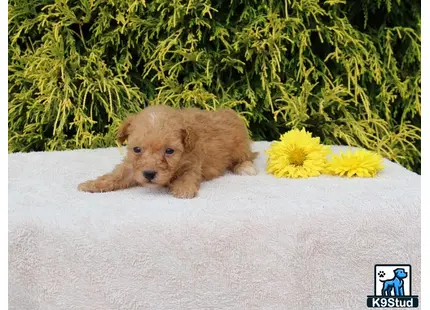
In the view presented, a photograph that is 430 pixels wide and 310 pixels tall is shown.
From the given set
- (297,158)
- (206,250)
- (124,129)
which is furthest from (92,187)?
(297,158)

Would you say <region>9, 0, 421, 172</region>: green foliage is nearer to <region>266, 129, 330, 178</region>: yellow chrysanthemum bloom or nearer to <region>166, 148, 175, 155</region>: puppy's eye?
<region>266, 129, 330, 178</region>: yellow chrysanthemum bloom

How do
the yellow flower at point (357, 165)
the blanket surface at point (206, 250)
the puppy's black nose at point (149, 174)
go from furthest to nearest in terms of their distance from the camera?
1. the yellow flower at point (357, 165)
2. the puppy's black nose at point (149, 174)
3. the blanket surface at point (206, 250)

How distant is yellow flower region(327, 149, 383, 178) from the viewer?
9.89 ft

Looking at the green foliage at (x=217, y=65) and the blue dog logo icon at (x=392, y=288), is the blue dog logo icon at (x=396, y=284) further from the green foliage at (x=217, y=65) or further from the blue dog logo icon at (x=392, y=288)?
the green foliage at (x=217, y=65)

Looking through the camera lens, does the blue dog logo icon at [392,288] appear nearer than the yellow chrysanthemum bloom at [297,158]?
Yes

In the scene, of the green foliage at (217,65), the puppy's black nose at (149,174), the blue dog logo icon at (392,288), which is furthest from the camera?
the green foliage at (217,65)

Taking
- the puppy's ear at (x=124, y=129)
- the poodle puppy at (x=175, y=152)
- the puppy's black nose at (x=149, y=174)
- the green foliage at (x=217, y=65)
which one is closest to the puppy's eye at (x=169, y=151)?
the poodle puppy at (x=175, y=152)

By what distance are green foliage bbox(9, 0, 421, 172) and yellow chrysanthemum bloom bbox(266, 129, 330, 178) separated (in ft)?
2.65

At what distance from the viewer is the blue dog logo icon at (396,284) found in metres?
2.45

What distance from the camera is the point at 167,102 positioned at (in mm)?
3990

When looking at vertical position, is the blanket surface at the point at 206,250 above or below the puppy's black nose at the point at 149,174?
below

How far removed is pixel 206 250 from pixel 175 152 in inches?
20.5

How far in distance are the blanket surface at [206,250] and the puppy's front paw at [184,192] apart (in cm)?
5

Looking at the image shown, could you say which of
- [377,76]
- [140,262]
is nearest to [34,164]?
[140,262]
